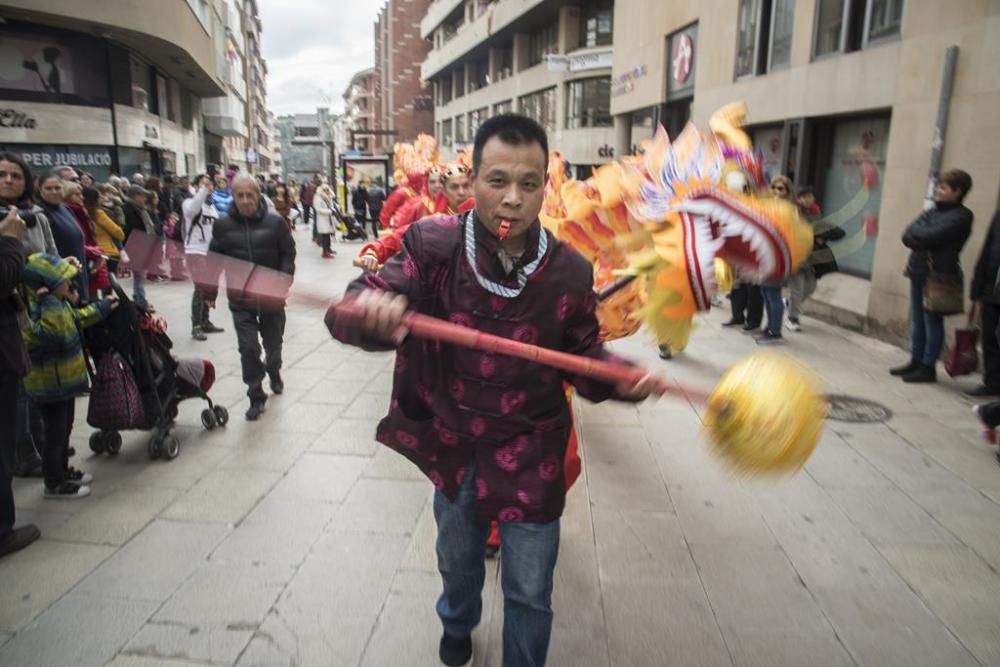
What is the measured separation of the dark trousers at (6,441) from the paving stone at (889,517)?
4104 mm

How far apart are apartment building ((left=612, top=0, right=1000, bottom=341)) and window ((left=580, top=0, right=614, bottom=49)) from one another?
13.7m

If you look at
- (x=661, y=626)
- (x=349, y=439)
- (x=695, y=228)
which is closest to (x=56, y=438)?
(x=349, y=439)

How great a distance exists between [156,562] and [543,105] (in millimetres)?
28443

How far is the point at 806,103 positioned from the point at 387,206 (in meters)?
5.61

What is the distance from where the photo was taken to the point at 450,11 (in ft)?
134

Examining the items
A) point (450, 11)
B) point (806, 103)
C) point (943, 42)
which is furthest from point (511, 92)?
point (943, 42)

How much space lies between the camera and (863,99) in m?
7.90

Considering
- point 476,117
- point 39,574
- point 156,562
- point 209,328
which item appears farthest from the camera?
point 476,117

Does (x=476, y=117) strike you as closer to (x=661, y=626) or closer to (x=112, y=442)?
(x=112, y=442)

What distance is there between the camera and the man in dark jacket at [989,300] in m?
5.12

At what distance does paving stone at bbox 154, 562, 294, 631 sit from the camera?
2711 millimetres

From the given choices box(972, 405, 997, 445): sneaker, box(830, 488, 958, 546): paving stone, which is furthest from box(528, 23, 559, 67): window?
box(830, 488, 958, 546): paving stone

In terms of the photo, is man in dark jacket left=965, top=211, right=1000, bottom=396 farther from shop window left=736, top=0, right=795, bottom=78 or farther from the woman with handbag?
shop window left=736, top=0, right=795, bottom=78

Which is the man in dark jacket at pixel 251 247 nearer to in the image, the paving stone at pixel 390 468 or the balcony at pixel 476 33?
the paving stone at pixel 390 468
